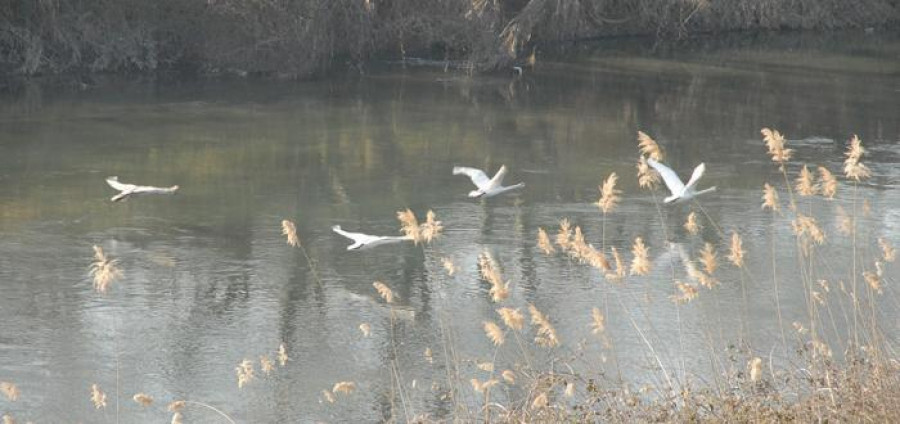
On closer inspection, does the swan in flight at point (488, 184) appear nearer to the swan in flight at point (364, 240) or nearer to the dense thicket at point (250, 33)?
the swan in flight at point (364, 240)

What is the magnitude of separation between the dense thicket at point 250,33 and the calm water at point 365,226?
84 cm

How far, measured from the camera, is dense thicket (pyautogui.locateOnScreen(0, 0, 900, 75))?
19750mm

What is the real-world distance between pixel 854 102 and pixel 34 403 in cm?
1325

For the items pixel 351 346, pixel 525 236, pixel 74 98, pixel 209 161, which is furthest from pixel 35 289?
pixel 74 98

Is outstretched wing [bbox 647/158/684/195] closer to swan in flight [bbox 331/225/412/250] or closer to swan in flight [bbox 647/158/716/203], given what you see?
swan in flight [bbox 647/158/716/203]

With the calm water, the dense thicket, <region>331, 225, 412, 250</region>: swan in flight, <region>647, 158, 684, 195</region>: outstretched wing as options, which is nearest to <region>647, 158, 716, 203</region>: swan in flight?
<region>647, 158, 684, 195</region>: outstretched wing

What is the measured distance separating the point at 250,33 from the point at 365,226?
9.74m

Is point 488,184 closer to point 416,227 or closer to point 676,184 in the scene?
point 676,184

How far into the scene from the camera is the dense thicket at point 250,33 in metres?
19.8

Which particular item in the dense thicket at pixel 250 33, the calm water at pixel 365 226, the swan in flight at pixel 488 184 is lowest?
the calm water at pixel 365 226

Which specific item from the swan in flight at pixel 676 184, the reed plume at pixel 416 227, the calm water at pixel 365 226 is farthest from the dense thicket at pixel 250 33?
the reed plume at pixel 416 227

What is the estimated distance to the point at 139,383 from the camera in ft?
24.2

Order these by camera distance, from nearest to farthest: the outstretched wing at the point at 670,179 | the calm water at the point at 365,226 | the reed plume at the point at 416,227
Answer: the reed plume at the point at 416,227
the calm water at the point at 365,226
the outstretched wing at the point at 670,179

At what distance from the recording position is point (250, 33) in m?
20.1
